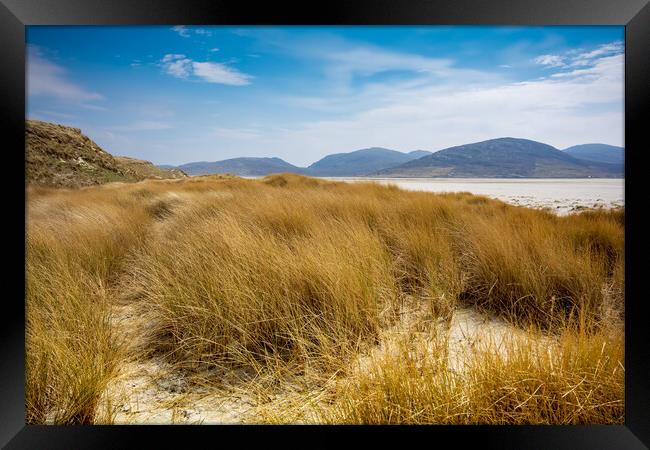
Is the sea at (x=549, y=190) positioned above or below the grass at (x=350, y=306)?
above

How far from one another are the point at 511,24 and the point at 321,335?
1.71 m

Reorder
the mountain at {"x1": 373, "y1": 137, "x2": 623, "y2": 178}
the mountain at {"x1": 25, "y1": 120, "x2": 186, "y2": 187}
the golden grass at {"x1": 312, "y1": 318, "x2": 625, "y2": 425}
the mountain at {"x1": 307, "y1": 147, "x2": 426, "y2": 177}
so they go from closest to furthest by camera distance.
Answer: the golden grass at {"x1": 312, "y1": 318, "x2": 625, "y2": 425}
the mountain at {"x1": 25, "y1": 120, "x2": 186, "y2": 187}
the mountain at {"x1": 373, "y1": 137, "x2": 623, "y2": 178}
the mountain at {"x1": 307, "y1": 147, "x2": 426, "y2": 177}

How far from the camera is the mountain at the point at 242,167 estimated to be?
2.47 metres

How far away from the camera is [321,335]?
151 centimetres

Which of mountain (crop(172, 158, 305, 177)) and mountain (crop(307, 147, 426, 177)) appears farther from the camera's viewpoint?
mountain (crop(307, 147, 426, 177))

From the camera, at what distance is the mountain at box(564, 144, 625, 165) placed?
142 cm

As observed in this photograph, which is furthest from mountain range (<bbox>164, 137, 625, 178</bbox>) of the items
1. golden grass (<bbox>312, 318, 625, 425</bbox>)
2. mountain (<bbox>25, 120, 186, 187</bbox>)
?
golden grass (<bbox>312, 318, 625, 425</bbox>)

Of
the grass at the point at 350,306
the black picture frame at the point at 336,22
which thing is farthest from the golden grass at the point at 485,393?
the black picture frame at the point at 336,22

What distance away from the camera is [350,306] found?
5.76 feet

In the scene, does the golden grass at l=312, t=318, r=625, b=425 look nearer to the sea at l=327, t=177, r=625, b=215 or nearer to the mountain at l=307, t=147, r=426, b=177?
the sea at l=327, t=177, r=625, b=215

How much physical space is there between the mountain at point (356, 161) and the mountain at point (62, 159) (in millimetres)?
1597

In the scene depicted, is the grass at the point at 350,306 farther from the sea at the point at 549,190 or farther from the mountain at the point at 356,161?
the mountain at the point at 356,161

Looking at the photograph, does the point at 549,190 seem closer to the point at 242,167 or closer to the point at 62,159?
the point at 242,167

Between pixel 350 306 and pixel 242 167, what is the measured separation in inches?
60.4
